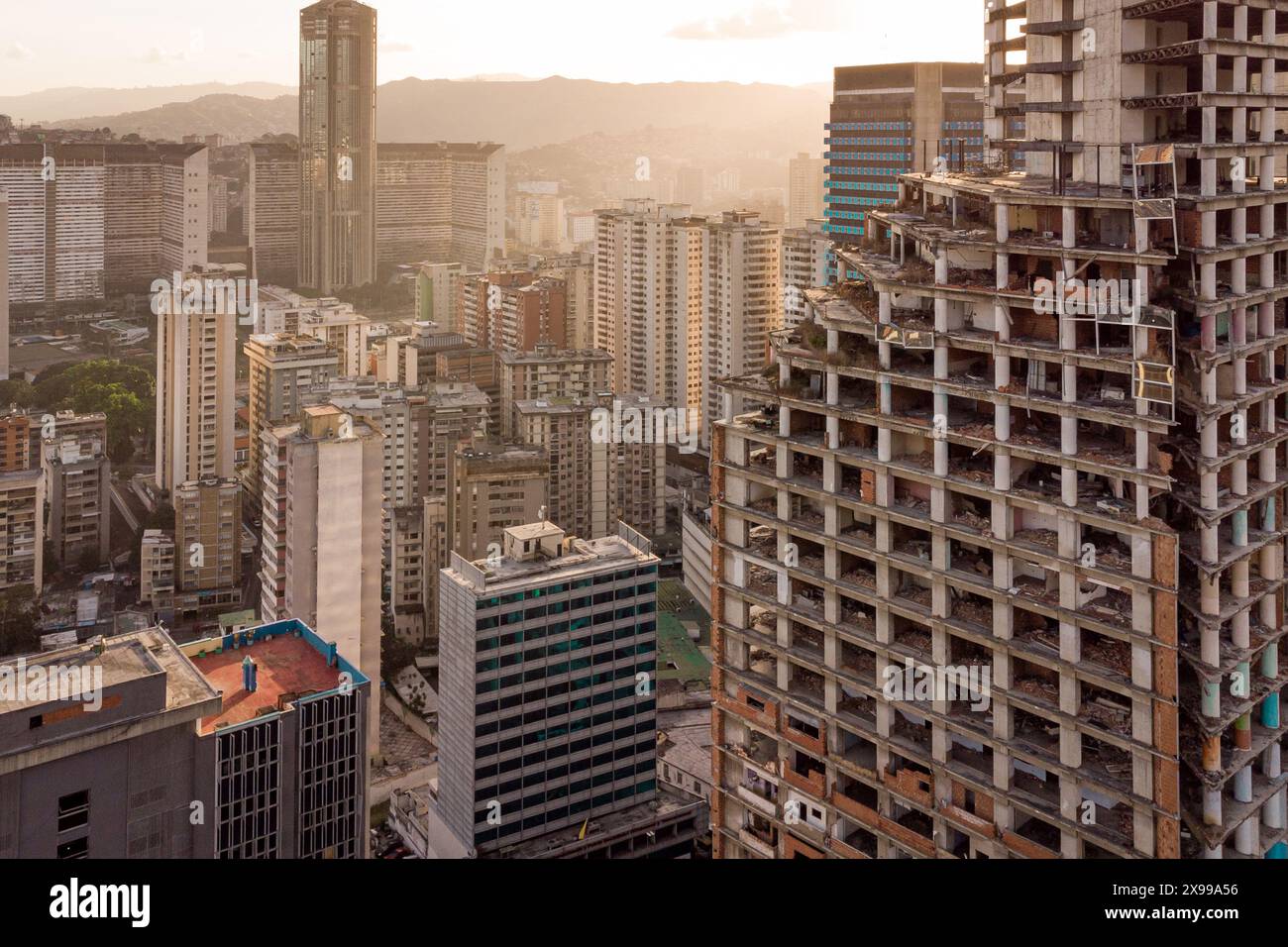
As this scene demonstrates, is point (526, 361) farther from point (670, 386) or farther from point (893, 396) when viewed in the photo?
point (893, 396)

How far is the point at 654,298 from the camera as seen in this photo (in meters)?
35.8

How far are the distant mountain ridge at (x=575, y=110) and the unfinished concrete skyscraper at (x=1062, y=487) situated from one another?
181 ft

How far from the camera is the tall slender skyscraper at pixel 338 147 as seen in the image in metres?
49.4

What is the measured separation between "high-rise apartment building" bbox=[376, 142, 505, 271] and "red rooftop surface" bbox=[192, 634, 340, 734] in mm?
42491

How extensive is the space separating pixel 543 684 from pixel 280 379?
657 inches

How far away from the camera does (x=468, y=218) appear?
5775 cm

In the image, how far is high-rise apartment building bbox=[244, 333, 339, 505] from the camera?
30.3m

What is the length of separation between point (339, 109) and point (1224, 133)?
4823 centimetres

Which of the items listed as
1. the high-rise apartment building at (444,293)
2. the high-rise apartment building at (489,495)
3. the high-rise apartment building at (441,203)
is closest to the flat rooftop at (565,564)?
the high-rise apartment building at (489,495)

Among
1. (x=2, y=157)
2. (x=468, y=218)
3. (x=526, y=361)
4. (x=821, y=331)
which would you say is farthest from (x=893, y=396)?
(x=468, y=218)

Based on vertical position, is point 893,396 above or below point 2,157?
below

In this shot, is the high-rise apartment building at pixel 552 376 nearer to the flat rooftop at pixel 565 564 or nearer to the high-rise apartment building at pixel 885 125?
the high-rise apartment building at pixel 885 125

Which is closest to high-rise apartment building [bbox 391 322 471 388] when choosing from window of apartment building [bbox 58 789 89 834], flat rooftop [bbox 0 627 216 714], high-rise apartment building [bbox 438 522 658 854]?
high-rise apartment building [bbox 438 522 658 854]
